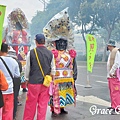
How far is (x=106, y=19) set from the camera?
102 feet

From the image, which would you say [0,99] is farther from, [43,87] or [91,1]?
[91,1]

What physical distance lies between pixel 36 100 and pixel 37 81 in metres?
0.33

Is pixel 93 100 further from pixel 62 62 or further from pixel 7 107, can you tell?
pixel 7 107

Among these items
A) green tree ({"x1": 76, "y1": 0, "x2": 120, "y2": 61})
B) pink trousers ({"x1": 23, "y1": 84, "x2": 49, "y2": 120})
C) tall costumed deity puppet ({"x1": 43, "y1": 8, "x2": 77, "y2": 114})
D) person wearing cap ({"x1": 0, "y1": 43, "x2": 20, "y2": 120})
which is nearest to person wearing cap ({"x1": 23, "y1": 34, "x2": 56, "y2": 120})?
pink trousers ({"x1": 23, "y1": 84, "x2": 49, "y2": 120})

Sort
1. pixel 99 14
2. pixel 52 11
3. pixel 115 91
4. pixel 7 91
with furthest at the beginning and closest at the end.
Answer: pixel 52 11 < pixel 99 14 < pixel 115 91 < pixel 7 91

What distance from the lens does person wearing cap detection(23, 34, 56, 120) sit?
459 cm

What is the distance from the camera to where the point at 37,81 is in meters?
4.59

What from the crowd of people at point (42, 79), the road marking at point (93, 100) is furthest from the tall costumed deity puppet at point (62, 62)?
the road marking at point (93, 100)

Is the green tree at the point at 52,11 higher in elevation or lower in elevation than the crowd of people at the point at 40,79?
higher

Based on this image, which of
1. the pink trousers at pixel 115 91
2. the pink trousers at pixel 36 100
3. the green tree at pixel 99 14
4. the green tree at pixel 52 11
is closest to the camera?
the pink trousers at pixel 36 100

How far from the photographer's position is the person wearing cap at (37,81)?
4590 mm

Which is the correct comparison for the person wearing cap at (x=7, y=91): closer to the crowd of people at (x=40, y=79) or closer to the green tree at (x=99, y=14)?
the crowd of people at (x=40, y=79)

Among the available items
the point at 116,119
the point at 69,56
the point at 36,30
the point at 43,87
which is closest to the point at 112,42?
the point at 69,56

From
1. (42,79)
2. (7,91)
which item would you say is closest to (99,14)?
(42,79)
